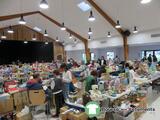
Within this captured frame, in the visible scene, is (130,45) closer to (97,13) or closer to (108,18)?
(108,18)

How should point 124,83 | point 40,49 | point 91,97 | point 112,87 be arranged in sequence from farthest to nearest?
point 40,49
point 124,83
point 112,87
point 91,97

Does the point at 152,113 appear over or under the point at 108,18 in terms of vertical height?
under

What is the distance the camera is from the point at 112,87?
4.51 metres

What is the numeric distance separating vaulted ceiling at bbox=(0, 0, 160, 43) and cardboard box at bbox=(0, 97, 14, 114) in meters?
4.49

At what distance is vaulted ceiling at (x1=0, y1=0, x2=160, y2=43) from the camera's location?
8.62m

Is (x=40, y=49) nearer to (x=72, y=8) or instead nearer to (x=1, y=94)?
(x=72, y=8)

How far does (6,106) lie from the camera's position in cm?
512

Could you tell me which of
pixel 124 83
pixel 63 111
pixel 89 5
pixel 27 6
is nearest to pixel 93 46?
pixel 89 5

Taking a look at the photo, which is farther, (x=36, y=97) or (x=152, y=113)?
(x=152, y=113)

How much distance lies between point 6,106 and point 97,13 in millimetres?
7566

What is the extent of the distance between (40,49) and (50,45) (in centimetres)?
125

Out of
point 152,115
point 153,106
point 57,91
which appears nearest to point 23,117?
point 57,91

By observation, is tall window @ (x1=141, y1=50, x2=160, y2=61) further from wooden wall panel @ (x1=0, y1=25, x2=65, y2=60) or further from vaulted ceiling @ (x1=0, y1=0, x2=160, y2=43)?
wooden wall panel @ (x1=0, y1=25, x2=65, y2=60)

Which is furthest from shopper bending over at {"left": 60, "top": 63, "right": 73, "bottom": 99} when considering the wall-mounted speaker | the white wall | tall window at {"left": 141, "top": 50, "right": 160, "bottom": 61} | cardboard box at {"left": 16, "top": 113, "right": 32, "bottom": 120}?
tall window at {"left": 141, "top": 50, "right": 160, "bottom": 61}
